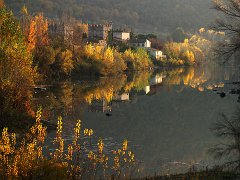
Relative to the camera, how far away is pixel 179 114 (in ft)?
150

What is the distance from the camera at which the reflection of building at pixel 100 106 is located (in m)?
46.7

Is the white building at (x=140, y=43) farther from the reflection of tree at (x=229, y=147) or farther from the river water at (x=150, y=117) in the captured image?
the reflection of tree at (x=229, y=147)

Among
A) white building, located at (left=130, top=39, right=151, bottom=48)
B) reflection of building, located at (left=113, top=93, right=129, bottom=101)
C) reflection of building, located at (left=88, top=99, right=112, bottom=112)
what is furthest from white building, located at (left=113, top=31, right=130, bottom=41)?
reflection of building, located at (left=88, top=99, right=112, bottom=112)

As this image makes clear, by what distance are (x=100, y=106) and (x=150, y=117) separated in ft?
25.9

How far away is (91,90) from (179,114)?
21.0 meters

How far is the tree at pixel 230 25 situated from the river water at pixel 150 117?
21.4 ft

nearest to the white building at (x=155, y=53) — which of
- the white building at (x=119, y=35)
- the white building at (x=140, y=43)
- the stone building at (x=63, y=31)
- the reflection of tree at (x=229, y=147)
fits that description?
the white building at (x=140, y=43)

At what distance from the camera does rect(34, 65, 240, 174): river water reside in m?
27.8

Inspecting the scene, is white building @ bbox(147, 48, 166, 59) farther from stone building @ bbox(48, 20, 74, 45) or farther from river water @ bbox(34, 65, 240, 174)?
river water @ bbox(34, 65, 240, 174)

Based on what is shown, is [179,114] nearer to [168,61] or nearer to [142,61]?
[142,61]

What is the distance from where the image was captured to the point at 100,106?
49.2 m

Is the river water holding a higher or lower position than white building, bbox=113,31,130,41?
lower

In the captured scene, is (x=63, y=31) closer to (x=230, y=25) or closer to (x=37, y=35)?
(x=37, y=35)

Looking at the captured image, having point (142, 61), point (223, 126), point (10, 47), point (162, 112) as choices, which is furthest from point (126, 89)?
point (142, 61)
